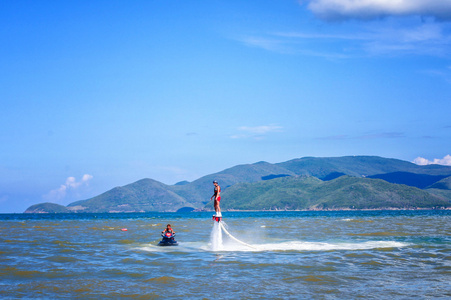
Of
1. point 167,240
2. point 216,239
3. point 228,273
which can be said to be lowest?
point 228,273

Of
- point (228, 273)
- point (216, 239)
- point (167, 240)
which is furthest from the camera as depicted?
point (167, 240)

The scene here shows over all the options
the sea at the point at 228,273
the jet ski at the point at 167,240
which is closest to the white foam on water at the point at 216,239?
the sea at the point at 228,273

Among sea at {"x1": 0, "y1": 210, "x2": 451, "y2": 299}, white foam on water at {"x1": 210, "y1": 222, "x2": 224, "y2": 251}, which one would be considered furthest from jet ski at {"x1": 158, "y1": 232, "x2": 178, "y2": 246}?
white foam on water at {"x1": 210, "y1": 222, "x2": 224, "y2": 251}

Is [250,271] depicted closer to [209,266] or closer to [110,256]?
[209,266]

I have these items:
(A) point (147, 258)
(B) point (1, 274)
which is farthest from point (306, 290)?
(B) point (1, 274)

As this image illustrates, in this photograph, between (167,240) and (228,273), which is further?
(167,240)

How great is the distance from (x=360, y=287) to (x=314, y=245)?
17.1 metres

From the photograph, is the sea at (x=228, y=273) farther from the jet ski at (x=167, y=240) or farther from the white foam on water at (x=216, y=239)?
the jet ski at (x=167, y=240)

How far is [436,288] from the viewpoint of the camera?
17375 millimetres

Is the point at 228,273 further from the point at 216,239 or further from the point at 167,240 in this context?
the point at 167,240

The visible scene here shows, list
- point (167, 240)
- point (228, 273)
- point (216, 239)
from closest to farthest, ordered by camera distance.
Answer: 1. point (228, 273)
2. point (216, 239)
3. point (167, 240)

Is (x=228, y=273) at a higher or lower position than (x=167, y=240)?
lower

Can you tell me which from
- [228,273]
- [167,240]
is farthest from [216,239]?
[228,273]

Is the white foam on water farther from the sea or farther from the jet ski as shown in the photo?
the jet ski
